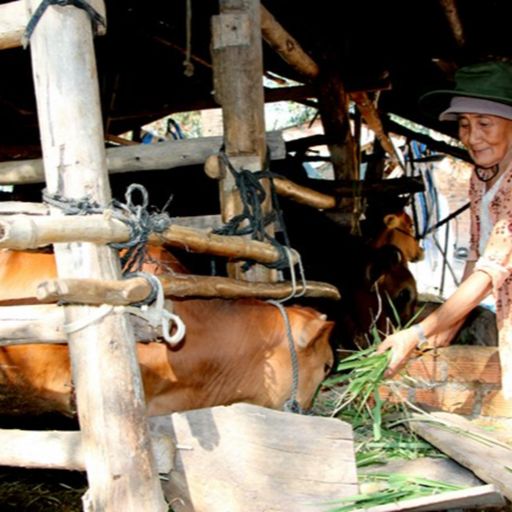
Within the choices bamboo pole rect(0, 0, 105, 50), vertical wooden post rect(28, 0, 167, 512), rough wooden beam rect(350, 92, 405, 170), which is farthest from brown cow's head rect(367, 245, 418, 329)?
bamboo pole rect(0, 0, 105, 50)

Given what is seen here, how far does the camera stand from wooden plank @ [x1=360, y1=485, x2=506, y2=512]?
203cm

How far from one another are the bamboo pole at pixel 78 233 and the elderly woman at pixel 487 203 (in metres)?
0.97

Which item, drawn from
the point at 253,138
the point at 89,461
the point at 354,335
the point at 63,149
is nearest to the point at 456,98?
the point at 253,138

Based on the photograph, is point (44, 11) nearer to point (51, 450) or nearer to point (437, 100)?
point (51, 450)

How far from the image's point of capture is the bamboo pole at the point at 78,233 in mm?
1704

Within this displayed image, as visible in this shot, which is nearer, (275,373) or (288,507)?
(288,507)

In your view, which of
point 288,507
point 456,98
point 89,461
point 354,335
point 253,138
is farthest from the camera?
point 354,335

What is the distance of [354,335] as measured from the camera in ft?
18.0

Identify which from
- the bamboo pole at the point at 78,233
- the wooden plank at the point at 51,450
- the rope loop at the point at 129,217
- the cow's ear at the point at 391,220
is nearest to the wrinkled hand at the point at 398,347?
the bamboo pole at the point at 78,233

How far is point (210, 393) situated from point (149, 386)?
0.25 meters

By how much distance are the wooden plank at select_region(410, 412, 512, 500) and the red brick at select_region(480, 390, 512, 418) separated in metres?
0.50

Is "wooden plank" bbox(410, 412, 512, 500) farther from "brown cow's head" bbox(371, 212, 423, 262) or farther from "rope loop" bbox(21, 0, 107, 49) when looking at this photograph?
"brown cow's head" bbox(371, 212, 423, 262)

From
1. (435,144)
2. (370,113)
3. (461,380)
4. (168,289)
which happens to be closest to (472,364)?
(461,380)

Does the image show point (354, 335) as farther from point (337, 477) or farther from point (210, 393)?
point (337, 477)
